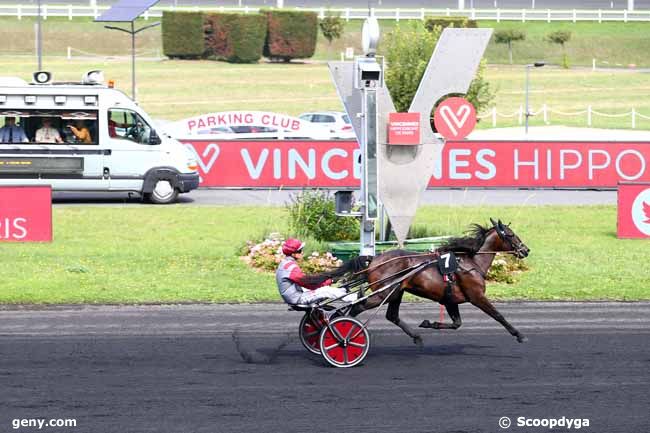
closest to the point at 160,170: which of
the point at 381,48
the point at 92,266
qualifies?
Result: the point at 92,266

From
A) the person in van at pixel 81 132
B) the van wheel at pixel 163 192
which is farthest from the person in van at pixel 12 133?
the van wheel at pixel 163 192

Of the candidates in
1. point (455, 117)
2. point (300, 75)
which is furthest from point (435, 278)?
point (300, 75)

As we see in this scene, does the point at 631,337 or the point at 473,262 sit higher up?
the point at 473,262

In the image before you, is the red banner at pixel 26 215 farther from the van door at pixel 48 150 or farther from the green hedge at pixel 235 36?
the green hedge at pixel 235 36

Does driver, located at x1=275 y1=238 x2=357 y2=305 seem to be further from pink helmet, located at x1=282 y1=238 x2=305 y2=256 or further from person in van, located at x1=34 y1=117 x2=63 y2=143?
person in van, located at x1=34 y1=117 x2=63 y2=143

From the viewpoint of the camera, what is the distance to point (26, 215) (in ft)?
68.7

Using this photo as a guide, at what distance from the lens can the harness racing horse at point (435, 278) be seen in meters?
12.1

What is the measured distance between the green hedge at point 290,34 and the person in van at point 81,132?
1422 inches

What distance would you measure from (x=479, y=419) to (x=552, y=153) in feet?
68.7

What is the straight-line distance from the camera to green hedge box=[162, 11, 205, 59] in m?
60.6

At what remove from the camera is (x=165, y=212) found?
26.1 metres

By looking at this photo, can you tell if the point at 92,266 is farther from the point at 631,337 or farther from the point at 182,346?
the point at 631,337

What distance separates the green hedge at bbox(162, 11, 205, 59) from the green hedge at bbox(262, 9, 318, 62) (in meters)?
3.91

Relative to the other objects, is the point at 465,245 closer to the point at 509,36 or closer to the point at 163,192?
the point at 163,192
